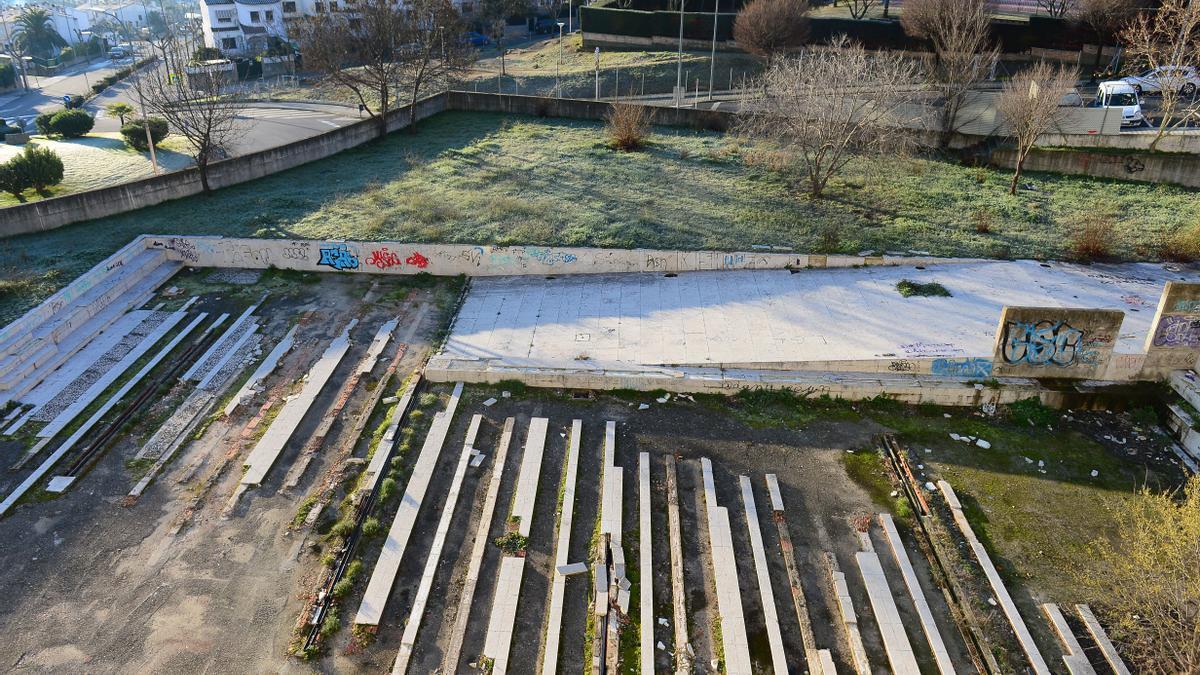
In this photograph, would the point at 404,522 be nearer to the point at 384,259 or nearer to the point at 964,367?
the point at 384,259

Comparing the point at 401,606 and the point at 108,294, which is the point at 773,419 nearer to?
the point at 401,606

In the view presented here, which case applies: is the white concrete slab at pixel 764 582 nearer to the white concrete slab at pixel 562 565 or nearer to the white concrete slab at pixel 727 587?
the white concrete slab at pixel 727 587

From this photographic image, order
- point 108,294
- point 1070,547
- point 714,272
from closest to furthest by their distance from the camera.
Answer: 1. point 1070,547
2. point 108,294
3. point 714,272

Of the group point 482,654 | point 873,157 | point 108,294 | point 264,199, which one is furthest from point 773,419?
point 264,199

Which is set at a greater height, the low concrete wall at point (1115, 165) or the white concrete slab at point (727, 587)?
the low concrete wall at point (1115, 165)

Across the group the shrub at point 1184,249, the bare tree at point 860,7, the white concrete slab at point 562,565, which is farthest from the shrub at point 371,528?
the bare tree at point 860,7

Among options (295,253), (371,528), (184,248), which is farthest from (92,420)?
(184,248)

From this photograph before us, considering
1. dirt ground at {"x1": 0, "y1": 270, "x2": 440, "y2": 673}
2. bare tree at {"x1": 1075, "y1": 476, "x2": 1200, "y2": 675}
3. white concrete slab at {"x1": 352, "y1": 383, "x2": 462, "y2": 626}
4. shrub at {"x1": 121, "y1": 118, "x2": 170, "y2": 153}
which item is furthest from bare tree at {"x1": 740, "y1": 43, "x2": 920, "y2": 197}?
shrub at {"x1": 121, "y1": 118, "x2": 170, "y2": 153}
